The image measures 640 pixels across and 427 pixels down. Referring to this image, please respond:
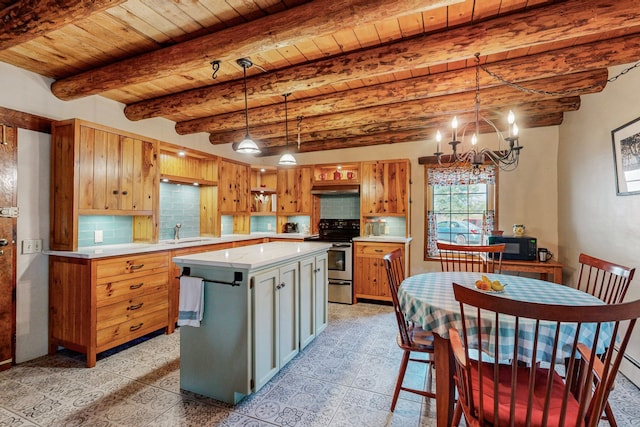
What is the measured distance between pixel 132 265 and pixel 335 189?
2.97m

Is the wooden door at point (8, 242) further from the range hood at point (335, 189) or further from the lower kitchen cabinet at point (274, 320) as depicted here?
the range hood at point (335, 189)

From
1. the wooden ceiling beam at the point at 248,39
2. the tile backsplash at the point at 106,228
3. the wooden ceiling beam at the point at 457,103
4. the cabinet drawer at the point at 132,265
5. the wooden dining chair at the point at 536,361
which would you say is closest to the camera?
the wooden dining chair at the point at 536,361

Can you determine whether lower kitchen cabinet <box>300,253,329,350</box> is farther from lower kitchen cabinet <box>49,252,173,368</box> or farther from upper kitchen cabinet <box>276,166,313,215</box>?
upper kitchen cabinet <box>276,166,313,215</box>

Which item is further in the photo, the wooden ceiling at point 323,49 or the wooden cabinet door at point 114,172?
the wooden cabinet door at point 114,172

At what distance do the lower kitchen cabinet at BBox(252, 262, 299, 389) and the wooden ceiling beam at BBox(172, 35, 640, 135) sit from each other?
1.92m

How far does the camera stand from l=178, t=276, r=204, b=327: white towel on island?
2.15m

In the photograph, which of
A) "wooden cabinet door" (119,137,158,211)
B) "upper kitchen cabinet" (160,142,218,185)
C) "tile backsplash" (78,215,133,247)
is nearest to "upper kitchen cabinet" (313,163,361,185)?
"upper kitchen cabinet" (160,142,218,185)

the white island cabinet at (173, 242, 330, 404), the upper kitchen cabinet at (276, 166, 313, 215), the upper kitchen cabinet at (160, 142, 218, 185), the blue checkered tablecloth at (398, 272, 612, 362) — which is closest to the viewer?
the blue checkered tablecloth at (398, 272, 612, 362)

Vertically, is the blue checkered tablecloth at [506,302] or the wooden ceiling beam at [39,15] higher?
the wooden ceiling beam at [39,15]

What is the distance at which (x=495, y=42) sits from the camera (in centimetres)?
210

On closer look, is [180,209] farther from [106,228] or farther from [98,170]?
[98,170]

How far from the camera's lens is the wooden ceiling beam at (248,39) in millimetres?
1748

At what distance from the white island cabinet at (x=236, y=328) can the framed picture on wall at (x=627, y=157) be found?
281 centimetres

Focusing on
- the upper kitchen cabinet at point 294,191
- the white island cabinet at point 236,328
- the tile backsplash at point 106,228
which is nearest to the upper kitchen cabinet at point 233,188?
the upper kitchen cabinet at point 294,191
